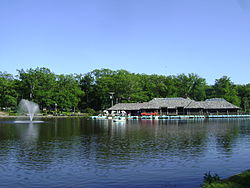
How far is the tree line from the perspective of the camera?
362 ft

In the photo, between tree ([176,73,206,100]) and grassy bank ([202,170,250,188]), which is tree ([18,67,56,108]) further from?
grassy bank ([202,170,250,188])

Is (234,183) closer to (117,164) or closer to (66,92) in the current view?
(117,164)

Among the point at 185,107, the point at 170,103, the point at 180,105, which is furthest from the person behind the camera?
the point at 170,103

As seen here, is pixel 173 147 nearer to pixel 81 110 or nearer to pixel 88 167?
pixel 88 167

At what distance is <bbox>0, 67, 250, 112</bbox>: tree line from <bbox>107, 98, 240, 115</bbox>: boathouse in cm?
1157

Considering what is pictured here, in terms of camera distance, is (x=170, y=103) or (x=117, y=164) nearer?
(x=117, y=164)

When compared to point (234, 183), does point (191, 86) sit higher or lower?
higher

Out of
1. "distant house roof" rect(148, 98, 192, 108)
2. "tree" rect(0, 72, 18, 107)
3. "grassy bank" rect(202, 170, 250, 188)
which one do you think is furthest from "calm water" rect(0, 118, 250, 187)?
"tree" rect(0, 72, 18, 107)

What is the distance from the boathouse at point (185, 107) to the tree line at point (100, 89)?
11.6 m

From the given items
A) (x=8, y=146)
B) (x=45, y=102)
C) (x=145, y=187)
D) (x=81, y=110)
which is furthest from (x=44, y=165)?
(x=81, y=110)

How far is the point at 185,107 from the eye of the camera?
322 ft

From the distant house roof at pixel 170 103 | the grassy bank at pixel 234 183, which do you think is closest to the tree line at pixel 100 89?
the distant house roof at pixel 170 103

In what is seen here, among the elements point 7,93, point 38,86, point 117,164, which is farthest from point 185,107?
point 117,164

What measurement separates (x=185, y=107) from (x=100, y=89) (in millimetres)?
34727
